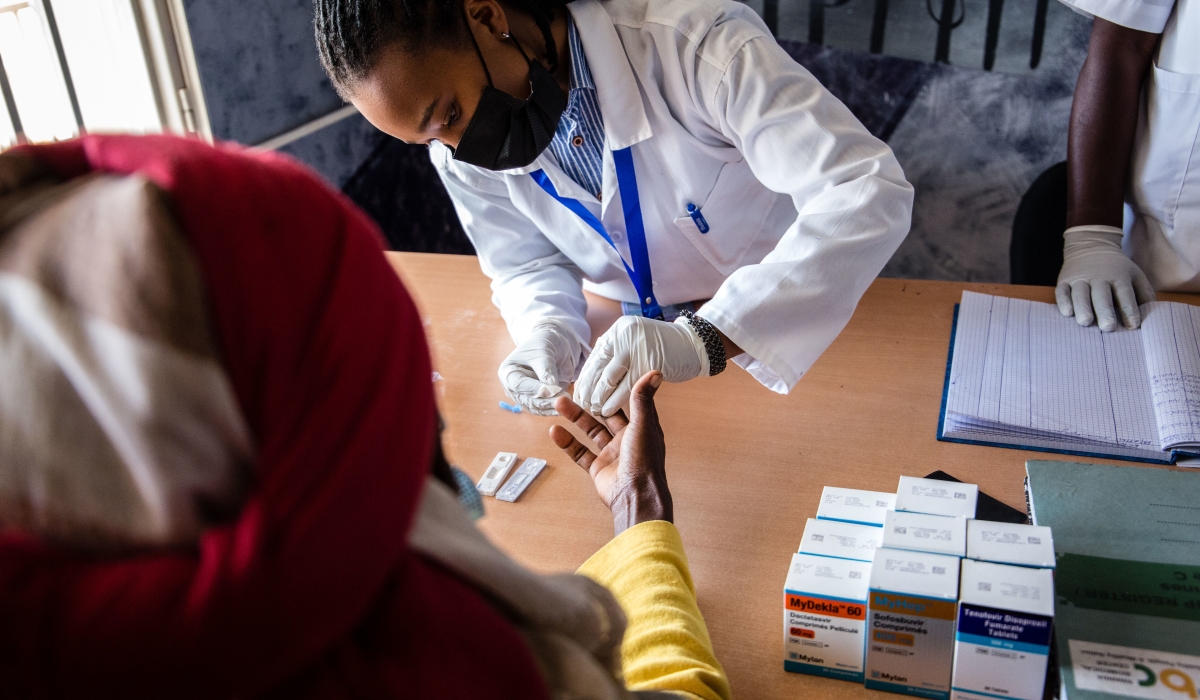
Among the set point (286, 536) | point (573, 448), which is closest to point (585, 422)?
point (573, 448)

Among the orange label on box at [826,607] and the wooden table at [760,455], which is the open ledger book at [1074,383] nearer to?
the wooden table at [760,455]

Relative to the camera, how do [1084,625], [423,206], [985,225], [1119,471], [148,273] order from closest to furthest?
[148,273] → [1084,625] → [1119,471] → [985,225] → [423,206]

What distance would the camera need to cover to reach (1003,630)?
72cm

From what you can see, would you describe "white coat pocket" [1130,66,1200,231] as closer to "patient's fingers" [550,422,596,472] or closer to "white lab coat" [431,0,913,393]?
"white lab coat" [431,0,913,393]

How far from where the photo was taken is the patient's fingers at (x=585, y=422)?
3.83 ft

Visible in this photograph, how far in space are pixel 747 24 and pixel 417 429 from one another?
116cm

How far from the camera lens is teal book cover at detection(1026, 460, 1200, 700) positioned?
0.72 m

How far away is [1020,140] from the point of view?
2.47 meters

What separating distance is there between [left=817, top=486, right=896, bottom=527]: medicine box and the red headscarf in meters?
0.52

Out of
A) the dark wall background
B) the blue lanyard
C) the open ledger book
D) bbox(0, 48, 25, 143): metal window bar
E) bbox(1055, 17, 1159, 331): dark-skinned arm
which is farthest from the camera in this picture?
the dark wall background

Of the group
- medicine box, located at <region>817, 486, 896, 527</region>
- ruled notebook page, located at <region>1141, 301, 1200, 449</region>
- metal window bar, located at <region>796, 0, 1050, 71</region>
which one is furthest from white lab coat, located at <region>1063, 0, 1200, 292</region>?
medicine box, located at <region>817, 486, 896, 527</region>

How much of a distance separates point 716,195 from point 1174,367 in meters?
0.78

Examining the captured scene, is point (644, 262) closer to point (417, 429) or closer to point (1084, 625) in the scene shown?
point (1084, 625)

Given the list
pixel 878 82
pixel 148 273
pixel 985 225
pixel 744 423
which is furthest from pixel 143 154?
pixel 985 225
